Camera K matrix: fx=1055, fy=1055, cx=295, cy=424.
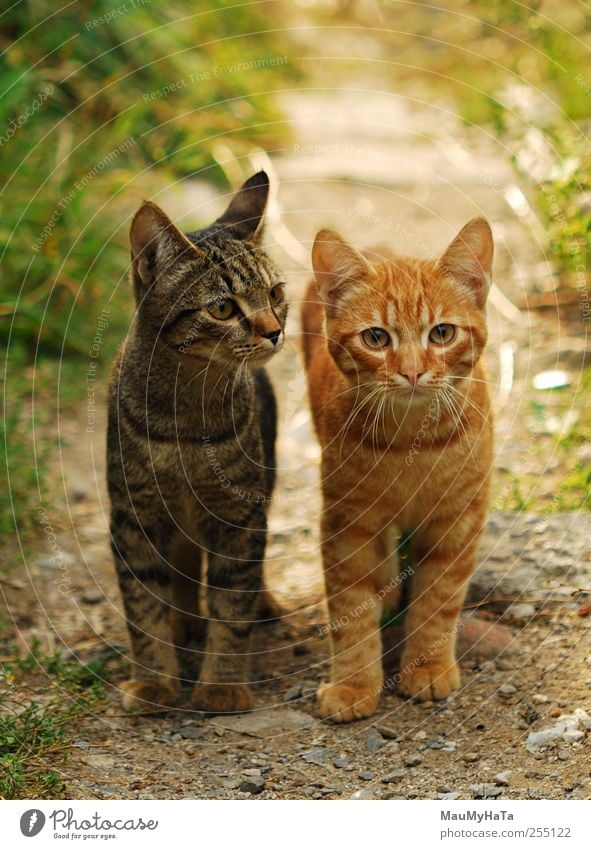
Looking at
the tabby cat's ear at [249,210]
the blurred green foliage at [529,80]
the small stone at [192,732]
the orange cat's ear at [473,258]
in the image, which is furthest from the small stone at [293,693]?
the blurred green foliage at [529,80]

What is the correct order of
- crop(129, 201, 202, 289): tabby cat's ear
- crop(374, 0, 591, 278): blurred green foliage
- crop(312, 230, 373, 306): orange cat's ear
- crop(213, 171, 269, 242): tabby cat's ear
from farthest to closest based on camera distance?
1. crop(374, 0, 591, 278): blurred green foliage
2. crop(213, 171, 269, 242): tabby cat's ear
3. crop(312, 230, 373, 306): orange cat's ear
4. crop(129, 201, 202, 289): tabby cat's ear

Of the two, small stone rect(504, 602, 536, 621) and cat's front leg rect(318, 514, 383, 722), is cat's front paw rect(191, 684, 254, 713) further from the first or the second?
small stone rect(504, 602, 536, 621)

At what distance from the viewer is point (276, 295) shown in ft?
12.7

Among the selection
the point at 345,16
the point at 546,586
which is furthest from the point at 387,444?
the point at 345,16

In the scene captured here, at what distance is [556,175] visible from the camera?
19.8 feet

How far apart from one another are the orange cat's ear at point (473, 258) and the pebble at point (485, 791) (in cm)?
166

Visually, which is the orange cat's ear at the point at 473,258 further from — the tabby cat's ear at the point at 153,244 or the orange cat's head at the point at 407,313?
the tabby cat's ear at the point at 153,244

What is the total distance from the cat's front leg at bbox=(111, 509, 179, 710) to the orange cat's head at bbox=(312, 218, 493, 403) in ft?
3.30

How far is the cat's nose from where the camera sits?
3.68 meters

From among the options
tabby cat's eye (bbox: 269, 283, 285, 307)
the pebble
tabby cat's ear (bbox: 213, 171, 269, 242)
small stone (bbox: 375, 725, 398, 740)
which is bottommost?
the pebble

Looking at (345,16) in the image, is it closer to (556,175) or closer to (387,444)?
(556,175)

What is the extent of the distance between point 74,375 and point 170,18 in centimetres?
392

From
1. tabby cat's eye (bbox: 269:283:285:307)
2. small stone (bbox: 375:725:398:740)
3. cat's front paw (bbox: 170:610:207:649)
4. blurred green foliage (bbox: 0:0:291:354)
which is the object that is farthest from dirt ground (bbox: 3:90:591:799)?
tabby cat's eye (bbox: 269:283:285:307)

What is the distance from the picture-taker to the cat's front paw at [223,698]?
13.0 feet
